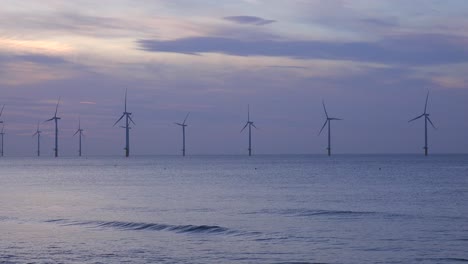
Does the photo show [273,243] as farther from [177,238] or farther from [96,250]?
[96,250]

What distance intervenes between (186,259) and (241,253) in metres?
3.08

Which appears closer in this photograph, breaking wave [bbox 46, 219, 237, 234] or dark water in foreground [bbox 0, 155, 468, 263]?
dark water in foreground [bbox 0, 155, 468, 263]

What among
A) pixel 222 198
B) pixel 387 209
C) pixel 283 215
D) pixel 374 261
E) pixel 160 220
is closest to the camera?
pixel 374 261

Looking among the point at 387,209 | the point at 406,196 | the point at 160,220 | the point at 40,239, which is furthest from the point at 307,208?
the point at 40,239

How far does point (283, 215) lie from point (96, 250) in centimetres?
2158

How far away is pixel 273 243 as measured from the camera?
3909 centimetres

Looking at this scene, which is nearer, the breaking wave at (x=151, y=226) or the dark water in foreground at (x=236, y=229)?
the dark water in foreground at (x=236, y=229)

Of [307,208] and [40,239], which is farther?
[307,208]

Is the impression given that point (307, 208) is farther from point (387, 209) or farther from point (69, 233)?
point (69, 233)

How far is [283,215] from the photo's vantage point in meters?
55.7

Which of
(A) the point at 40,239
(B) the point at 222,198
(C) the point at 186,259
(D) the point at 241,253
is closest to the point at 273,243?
(D) the point at 241,253

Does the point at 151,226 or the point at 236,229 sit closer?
the point at 236,229

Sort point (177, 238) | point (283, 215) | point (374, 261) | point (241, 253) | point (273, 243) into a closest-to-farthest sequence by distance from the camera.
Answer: point (374, 261) → point (241, 253) → point (273, 243) → point (177, 238) → point (283, 215)

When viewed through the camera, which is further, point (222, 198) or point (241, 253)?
point (222, 198)
